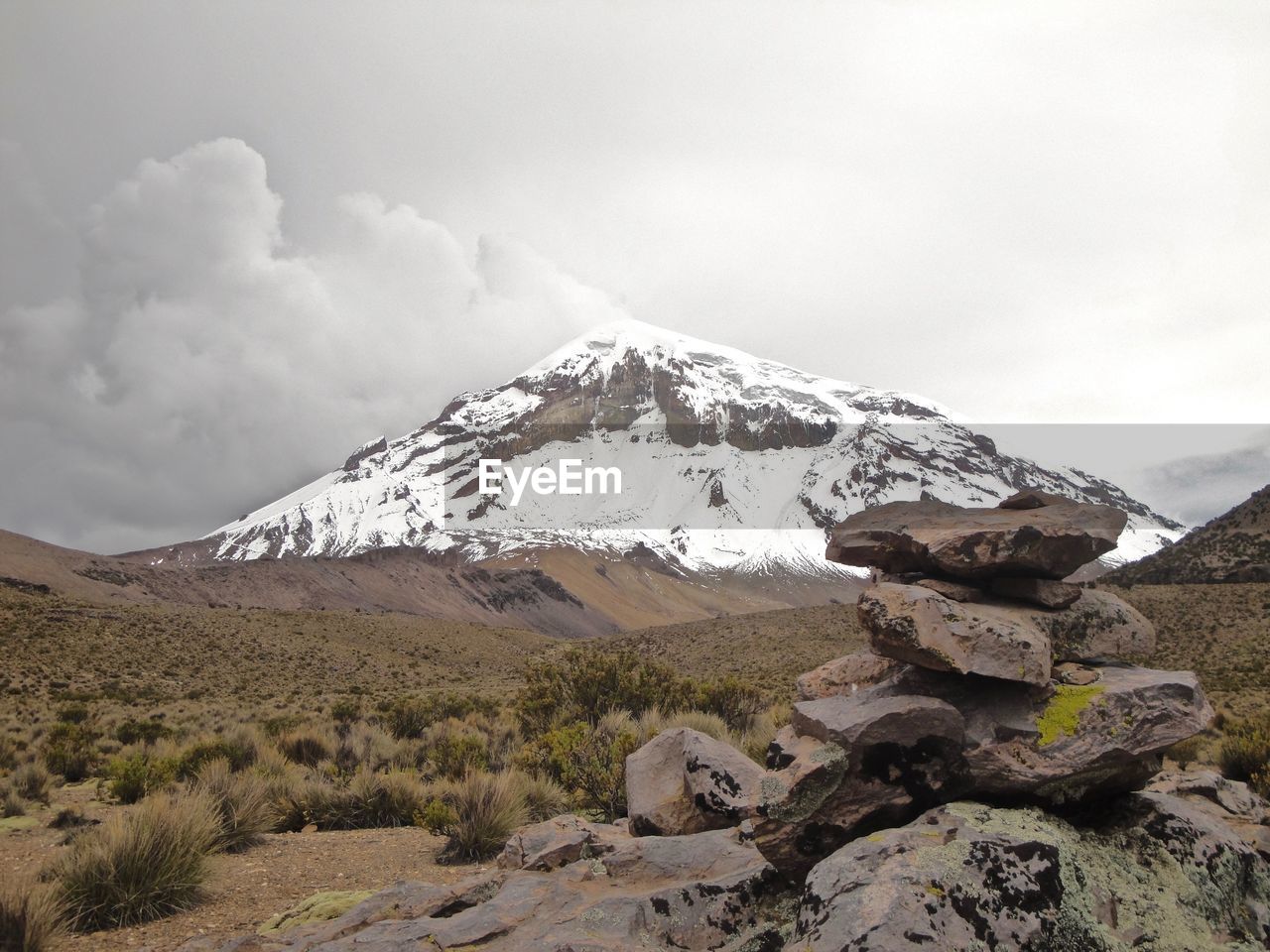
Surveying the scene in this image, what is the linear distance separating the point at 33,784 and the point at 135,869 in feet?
24.5

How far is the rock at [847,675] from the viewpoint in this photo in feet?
22.1

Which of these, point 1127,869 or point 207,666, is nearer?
point 1127,869

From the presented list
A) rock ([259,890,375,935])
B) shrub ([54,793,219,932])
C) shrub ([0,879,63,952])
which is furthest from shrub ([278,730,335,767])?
rock ([259,890,375,935])

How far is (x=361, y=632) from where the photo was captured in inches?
2549

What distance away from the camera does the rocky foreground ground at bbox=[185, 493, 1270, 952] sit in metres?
4.02

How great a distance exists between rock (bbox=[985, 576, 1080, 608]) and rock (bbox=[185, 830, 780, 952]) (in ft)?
10.5

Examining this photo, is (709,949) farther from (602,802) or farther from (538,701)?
(538,701)

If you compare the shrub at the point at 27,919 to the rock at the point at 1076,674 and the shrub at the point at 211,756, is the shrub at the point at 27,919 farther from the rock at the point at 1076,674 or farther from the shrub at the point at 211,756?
the rock at the point at 1076,674

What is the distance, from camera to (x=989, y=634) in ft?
A: 17.6

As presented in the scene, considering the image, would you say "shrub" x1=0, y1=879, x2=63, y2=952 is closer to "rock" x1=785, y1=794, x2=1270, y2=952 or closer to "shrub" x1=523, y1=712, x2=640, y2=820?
"shrub" x1=523, y1=712, x2=640, y2=820

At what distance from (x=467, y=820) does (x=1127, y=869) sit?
7297 millimetres

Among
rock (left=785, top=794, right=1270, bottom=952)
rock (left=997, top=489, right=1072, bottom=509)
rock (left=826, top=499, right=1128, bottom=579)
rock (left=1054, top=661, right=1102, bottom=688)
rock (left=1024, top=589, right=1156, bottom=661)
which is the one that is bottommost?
rock (left=785, top=794, right=1270, bottom=952)

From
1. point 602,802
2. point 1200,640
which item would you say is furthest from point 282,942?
point 1200,640

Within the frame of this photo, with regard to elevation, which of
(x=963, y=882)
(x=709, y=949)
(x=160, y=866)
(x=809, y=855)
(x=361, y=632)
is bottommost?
(x=361, y=632)
